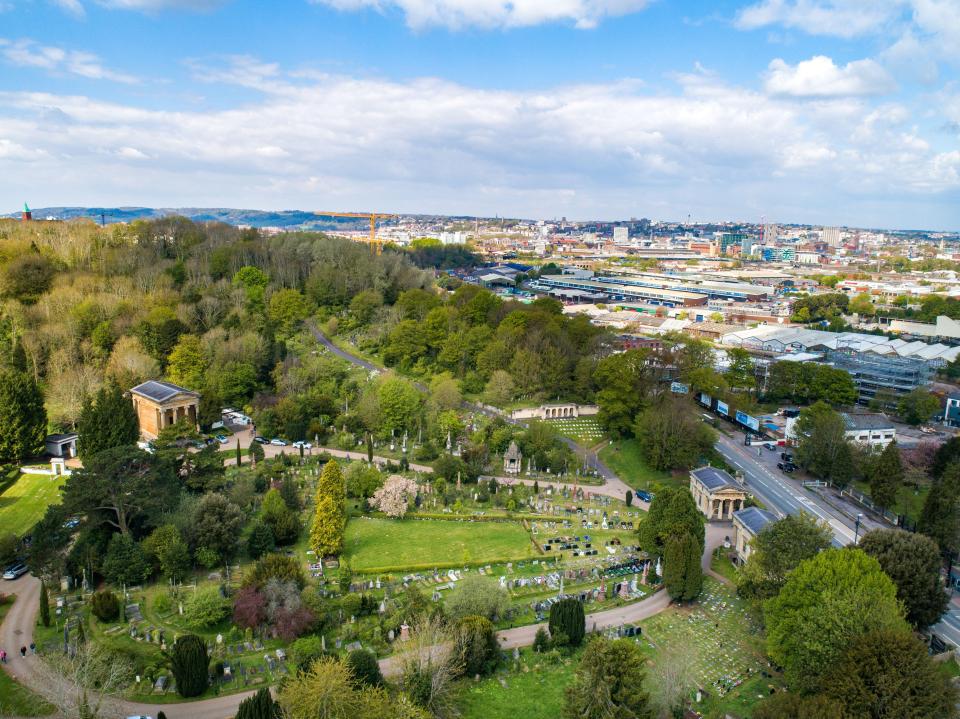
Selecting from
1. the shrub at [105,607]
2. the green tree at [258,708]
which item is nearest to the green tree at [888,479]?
the green tree at [258,708]

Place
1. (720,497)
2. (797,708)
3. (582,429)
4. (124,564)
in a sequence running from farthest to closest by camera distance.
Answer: (582,429) < (720,497) < (124,564) < (797,708)

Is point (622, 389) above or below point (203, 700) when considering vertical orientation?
above

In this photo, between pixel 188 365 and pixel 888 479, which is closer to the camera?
pixel 888 479

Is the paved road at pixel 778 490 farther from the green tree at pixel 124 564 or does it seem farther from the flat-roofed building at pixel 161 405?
the flat-roofed building at pixel 161 405

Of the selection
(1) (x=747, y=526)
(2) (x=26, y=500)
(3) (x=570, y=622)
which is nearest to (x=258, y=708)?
(3) (x=570, y=622)

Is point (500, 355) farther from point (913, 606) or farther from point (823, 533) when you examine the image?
point (913, 606)

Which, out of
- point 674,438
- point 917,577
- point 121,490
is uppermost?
point 121,490

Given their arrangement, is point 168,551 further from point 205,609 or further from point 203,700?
point 203,700
